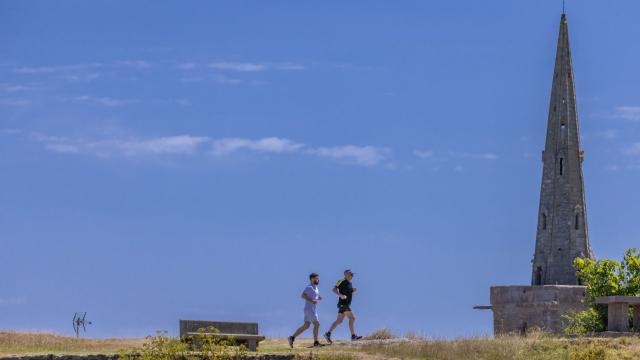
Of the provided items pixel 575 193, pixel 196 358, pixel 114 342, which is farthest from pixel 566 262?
pixel 196 358

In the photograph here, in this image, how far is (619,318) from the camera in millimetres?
44344

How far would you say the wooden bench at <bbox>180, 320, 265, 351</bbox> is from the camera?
39688 millimetres

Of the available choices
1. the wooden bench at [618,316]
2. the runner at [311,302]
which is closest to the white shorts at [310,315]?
the runner at [311,302]

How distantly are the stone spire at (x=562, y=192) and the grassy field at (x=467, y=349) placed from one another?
105ft

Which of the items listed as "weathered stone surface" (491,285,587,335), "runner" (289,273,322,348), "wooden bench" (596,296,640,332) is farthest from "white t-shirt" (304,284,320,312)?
"weathered stone surface" (491,285,587,335)

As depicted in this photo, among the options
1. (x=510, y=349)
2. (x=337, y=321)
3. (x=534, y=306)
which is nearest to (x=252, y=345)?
(x=337, y=321)

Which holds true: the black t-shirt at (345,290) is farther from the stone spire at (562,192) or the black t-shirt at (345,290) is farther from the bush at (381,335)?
the stone spire at (562,192)

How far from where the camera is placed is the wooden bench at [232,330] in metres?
39.7

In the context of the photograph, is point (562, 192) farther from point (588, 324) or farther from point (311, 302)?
point (311, 302)

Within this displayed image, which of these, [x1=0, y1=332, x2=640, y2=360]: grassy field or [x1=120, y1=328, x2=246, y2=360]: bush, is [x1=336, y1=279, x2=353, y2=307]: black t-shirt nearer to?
[x1=0, y1=332, x2=640, y2=360]: grassy field

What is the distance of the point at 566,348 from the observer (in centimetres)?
3959

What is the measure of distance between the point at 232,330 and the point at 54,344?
568 cm

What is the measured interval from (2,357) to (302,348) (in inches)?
291

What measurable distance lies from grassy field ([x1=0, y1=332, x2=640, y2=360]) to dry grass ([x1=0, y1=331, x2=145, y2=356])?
24mm
